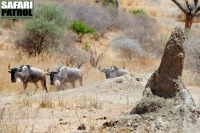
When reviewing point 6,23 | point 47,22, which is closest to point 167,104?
point 47,22

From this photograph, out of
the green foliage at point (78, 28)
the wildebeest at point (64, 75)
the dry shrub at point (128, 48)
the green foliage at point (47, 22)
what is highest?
the green foliage at point (47, 22)

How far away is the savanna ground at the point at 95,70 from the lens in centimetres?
929

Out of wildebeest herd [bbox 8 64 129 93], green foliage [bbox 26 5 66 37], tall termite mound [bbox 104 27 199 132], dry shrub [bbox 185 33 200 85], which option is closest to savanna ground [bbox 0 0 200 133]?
dry shrub [bbox 185 33 200 85]

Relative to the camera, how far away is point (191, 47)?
68.1 ft

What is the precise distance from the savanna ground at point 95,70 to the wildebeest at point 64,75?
42 cm

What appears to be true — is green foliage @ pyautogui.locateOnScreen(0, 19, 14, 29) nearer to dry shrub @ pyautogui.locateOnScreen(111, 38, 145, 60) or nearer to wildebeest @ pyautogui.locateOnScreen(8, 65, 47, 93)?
dry shrub @ pyautogui.locateOnScreen(111, 38, 145, 60)

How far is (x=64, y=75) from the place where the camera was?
57.4ft

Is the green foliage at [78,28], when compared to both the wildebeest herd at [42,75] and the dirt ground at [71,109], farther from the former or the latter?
the dirt ground at [71,109]

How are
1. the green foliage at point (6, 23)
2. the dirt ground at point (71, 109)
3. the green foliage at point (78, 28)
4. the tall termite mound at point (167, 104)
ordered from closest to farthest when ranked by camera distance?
the tall termite mound at point (167, 104) → the dirt ground at point (71, 109) → the green foliage at point (6, 23) → the green foliage at point (78, 28)

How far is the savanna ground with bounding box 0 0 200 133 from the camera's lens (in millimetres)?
9289

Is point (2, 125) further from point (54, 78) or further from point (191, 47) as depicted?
point (191, 47)

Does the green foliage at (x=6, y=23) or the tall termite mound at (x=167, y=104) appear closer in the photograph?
the tall termite mound at (x=167, y=104)

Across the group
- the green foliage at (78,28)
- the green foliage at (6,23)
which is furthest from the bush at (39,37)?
the green foliage at (6,23)

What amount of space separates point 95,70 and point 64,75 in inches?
204
